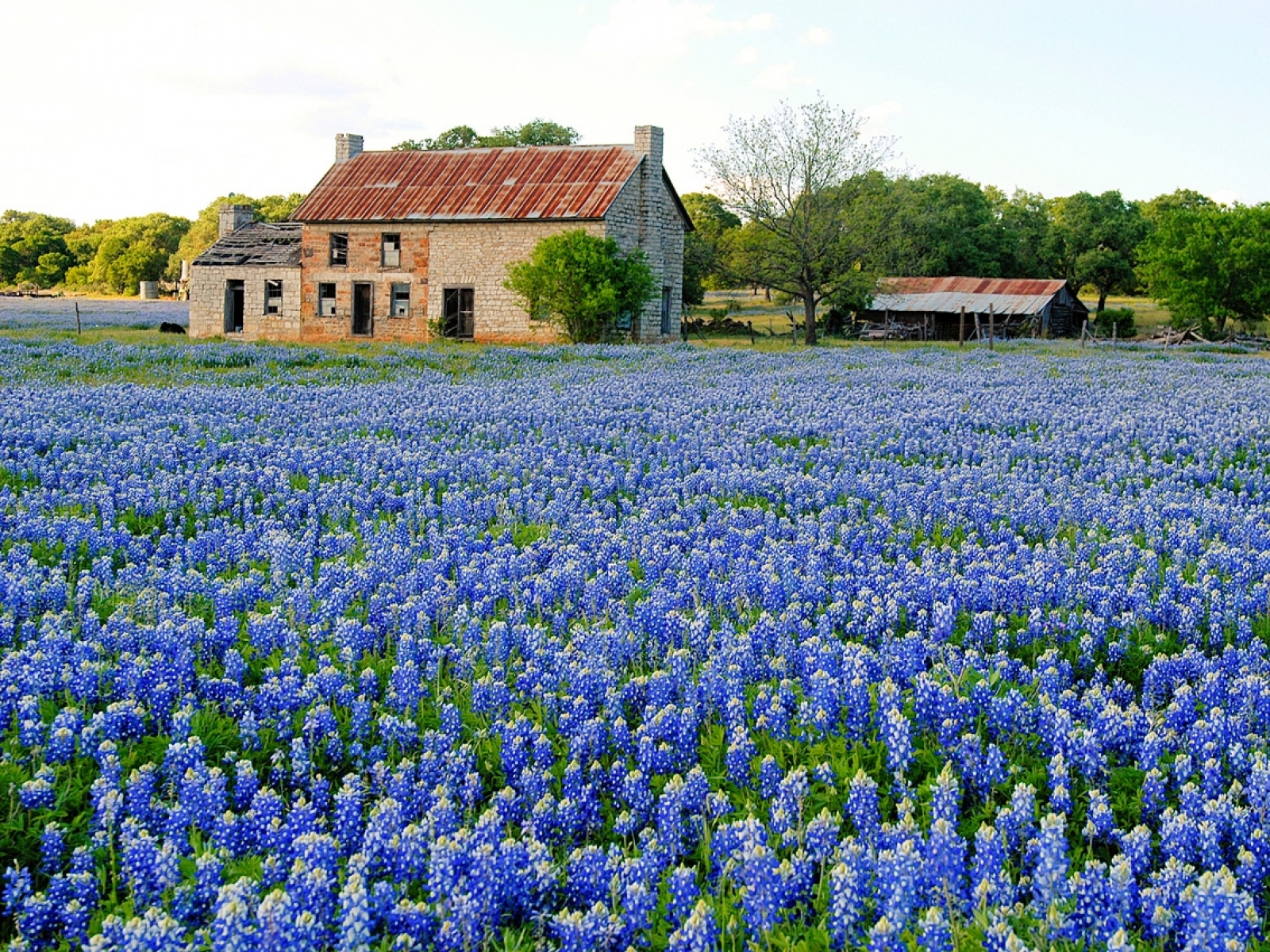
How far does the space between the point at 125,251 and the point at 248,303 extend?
78869mm

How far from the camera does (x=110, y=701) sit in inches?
178

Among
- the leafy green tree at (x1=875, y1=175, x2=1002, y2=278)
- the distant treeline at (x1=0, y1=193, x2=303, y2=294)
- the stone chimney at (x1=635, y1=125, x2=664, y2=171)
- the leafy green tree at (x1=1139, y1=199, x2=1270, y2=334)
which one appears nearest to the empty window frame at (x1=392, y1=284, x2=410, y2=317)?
the stone chimney at (x1=635, y1=125, x2=664, y2=171)

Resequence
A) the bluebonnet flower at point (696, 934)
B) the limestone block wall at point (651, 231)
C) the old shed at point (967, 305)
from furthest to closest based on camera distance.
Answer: the old shed at point (967, 305) < the limestone block wall at point (651, 231) < the bluebonnet flower at point (696, 934)

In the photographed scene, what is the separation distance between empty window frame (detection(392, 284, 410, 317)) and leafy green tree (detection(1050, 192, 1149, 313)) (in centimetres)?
5429

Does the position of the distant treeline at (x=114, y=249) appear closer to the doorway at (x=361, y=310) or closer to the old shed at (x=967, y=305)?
the old shed at (x=967, y=305)

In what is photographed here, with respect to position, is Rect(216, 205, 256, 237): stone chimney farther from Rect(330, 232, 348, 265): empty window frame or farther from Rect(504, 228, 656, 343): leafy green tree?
Rect(504, 228, 656, 343): leafy green tree

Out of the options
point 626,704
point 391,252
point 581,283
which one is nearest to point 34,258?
point 391,252

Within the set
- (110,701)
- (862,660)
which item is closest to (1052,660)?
(862,660)

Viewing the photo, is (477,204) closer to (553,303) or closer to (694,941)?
(553,303)

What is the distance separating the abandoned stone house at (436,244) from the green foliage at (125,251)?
70522 mm

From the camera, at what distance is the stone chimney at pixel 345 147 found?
145 feet

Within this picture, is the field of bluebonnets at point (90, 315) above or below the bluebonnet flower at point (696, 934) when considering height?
above

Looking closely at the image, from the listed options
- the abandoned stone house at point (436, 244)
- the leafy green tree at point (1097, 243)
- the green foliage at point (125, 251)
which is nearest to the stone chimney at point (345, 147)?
the abandoned stone house at point (436, 244)

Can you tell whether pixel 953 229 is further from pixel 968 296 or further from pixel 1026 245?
pixel 968 296
